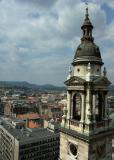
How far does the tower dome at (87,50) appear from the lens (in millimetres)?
27562

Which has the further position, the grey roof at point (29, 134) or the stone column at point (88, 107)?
the grey roof at point (29, 134)

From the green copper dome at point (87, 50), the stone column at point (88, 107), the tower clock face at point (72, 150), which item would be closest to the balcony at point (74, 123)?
the stone column at point (88, 107)

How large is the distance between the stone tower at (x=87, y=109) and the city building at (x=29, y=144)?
195 ft

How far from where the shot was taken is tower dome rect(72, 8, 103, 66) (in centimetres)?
2756

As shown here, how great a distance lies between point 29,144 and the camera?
87188 millimetres

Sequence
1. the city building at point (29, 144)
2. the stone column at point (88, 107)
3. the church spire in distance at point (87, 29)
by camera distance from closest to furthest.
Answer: the stone column at point (88, 107)
the church spire in distance at point (87, 29)
the city building at point (29, 144)

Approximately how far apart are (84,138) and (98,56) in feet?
28.9

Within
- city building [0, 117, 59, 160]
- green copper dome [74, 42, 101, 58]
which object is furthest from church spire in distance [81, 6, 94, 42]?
city building [0, 117, 59, 160]

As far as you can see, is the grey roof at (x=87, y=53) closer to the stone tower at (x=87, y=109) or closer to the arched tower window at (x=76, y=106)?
the stone tower at (x=87, y=109)

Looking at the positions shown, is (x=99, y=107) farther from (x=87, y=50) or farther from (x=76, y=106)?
(x=87, y=50)

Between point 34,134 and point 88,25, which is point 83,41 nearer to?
point 88,25

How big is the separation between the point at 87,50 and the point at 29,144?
65.5m

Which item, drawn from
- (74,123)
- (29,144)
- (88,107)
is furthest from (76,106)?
(29,144)

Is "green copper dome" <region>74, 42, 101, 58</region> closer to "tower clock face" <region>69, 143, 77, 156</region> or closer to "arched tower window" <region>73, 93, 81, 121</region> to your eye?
"arched tower window" <region>73, 93, 81, 121</region>
